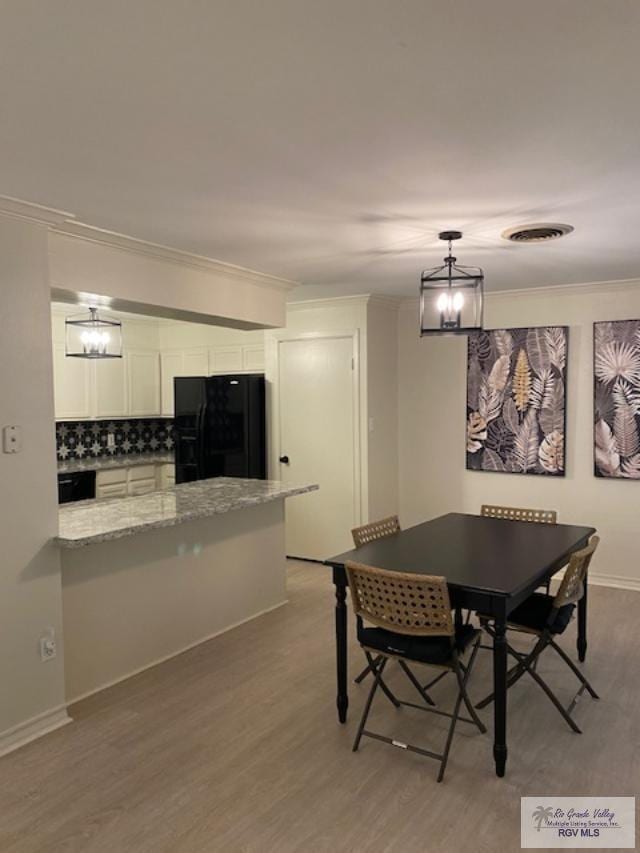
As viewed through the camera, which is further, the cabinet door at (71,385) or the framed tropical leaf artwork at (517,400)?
the cabinet door at (71,385)

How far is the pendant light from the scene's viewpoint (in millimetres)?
2883

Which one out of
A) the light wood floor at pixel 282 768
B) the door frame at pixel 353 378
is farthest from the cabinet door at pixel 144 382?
the light wood floor at pixel 282 768

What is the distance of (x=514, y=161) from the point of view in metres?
2.18

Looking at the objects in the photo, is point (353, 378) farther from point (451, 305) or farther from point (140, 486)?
point (140, 486)

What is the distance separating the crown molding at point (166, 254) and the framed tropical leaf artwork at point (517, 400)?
5.98 feet

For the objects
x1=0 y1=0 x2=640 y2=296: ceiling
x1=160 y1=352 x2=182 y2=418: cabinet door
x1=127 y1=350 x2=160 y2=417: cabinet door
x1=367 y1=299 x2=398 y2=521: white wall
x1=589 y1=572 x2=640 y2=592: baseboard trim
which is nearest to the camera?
x1=0 y1=0 x2=640 y2=296: ceiling

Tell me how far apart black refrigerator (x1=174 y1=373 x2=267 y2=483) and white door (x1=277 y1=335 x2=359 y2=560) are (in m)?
0.25

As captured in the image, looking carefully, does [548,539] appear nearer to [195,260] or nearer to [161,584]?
[161,584]

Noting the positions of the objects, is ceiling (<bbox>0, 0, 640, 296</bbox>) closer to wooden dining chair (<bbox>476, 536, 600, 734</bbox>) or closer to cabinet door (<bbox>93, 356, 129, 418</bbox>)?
wooden dining chair (<bbox>476, 536, 600, 734</bbox>)

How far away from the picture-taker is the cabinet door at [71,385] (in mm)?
5723

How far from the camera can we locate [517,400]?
5074 millimetres

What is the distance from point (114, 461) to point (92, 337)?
6.64 feet

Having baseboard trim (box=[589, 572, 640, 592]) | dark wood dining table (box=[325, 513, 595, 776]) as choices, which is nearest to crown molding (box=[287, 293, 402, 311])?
dark wood dining table (box=[325, 513, 595, 776])

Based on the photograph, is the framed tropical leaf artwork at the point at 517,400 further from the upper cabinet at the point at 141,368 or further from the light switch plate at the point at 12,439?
the light switch plate at the point at 12,439
